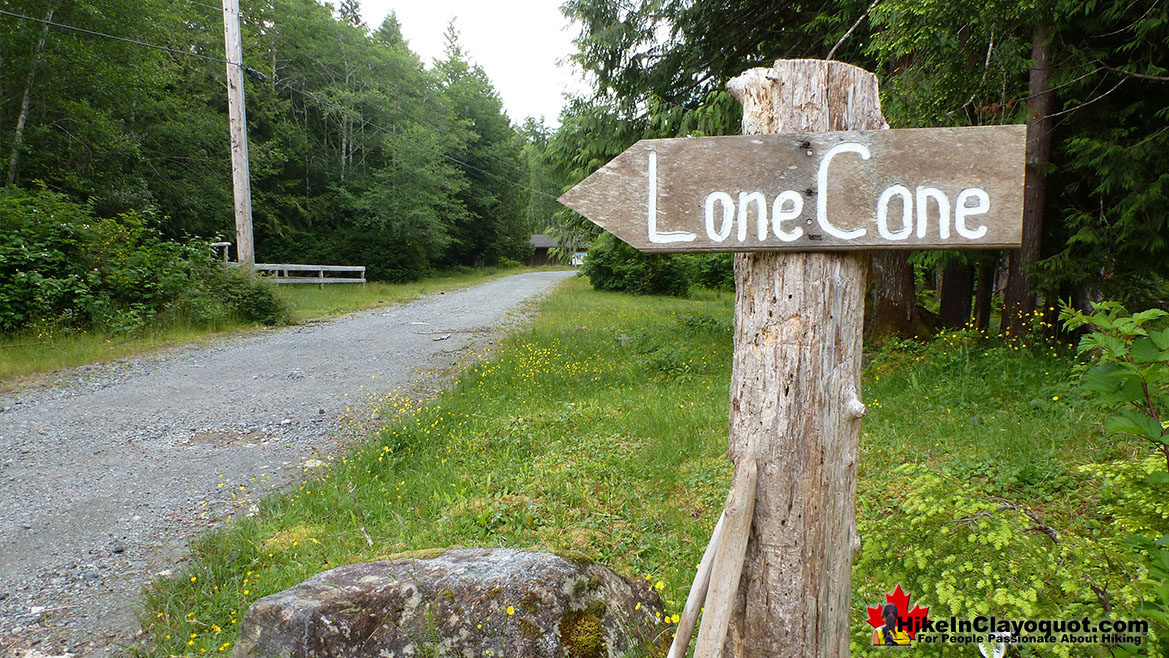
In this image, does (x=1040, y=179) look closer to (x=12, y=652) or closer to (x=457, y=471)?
(x=457, y=471)

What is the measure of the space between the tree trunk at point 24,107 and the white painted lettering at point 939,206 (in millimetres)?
17066

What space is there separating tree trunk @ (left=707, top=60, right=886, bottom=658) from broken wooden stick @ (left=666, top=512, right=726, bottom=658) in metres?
0.15

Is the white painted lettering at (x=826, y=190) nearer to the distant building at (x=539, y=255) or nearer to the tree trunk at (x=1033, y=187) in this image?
the tree trunk at (x=1033, y=187)

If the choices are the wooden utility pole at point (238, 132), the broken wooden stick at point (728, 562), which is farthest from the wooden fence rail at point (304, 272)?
the broken wooden stick at point (728, 562)

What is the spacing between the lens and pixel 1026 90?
6398mm

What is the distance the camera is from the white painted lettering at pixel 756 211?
5.32ft

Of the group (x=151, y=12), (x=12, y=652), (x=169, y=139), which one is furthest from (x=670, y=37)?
(x=169, y=139)

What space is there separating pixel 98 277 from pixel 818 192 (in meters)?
11.9

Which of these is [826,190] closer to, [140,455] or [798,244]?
[798,244]

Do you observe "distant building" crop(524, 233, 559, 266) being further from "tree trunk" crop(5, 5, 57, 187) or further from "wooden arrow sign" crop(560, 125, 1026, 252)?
"wooden arrow sign" crop(560, 125, 1026, 252)

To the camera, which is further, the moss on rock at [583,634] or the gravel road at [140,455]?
the gravel road at [140,455]

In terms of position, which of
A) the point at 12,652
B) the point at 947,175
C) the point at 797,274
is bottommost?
the point at 12,652

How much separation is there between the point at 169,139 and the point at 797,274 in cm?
2287

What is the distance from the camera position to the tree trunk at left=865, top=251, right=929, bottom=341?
7832 millimetres
